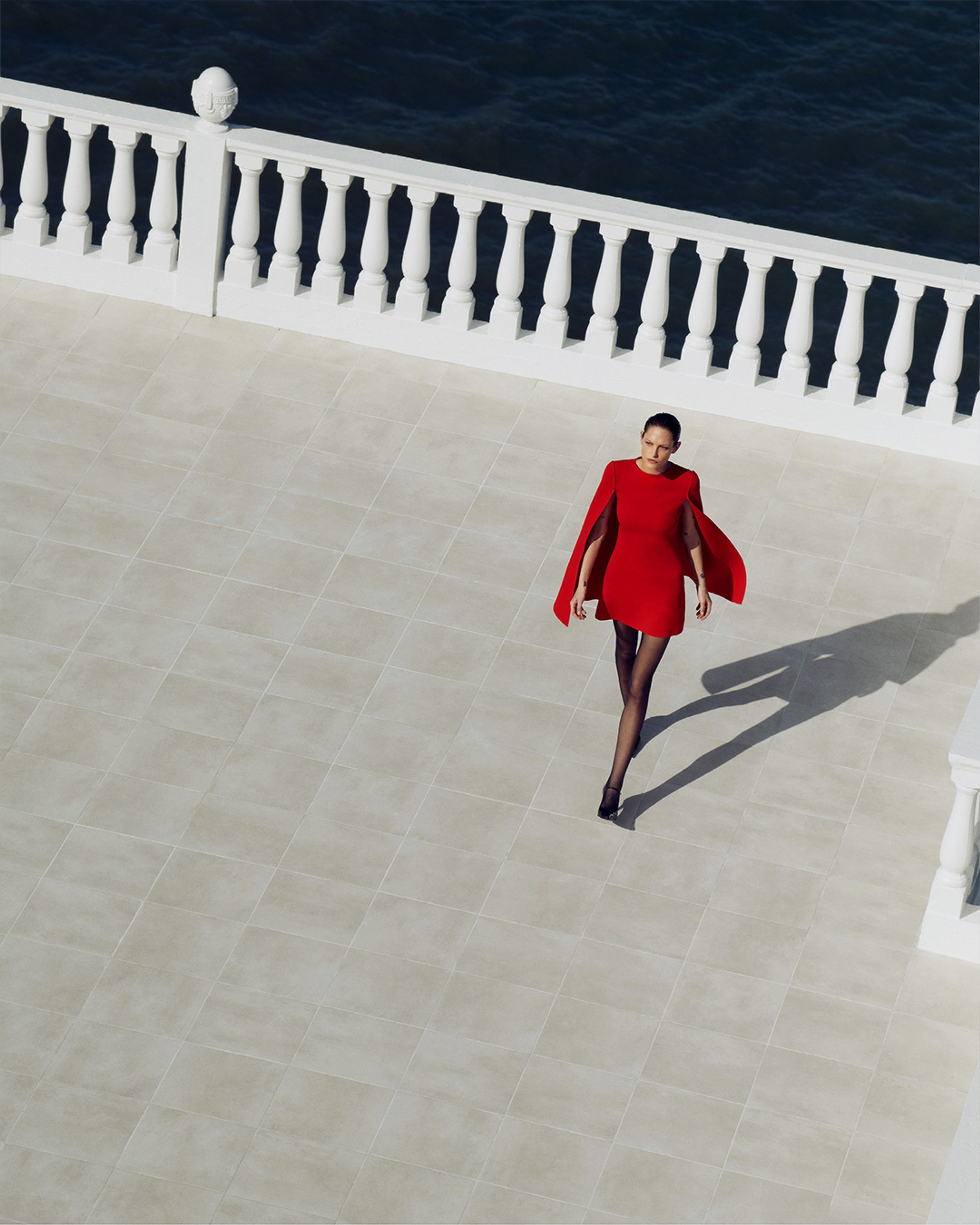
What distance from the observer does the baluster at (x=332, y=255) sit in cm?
1177

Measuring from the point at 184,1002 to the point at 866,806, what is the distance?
3.14 m

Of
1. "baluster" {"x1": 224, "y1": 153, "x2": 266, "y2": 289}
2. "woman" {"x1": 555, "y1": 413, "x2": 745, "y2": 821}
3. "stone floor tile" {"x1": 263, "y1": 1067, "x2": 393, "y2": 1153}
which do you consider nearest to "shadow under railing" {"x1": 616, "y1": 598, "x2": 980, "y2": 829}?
"woman" {"x1": 555, "y1": 413, "x2": 745, "y2": 821}

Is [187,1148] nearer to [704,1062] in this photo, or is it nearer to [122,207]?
[704,1062]

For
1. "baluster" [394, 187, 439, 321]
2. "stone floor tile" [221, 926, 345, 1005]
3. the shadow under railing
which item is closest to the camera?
"stone floor tile" [221, 926, 345, 1005]

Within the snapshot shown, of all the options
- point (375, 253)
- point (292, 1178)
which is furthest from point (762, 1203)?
point (375, 253)

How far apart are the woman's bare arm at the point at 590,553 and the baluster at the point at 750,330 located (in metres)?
2.74

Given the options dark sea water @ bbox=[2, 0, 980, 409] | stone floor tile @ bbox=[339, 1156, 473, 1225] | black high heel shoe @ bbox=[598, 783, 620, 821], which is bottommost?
dark sea water @ bbox=[2, 0, 980, 409]

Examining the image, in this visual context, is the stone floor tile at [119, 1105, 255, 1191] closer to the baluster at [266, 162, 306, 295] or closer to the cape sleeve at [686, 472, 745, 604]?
the cape sleeve at [686, 472, 745, 604]

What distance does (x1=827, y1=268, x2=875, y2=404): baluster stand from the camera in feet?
36.6

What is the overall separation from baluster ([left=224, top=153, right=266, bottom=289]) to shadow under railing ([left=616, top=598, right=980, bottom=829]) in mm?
3772

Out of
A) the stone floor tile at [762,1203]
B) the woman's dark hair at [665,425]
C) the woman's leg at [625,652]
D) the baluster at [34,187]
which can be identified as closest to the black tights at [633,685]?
the woman's leg at [625,652]

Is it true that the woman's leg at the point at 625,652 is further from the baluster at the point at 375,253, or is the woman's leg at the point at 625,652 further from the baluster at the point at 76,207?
the baluster at the point at 76,207

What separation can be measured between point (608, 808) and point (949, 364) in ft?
11.5

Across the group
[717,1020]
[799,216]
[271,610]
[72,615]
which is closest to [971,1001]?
[717,1020]
